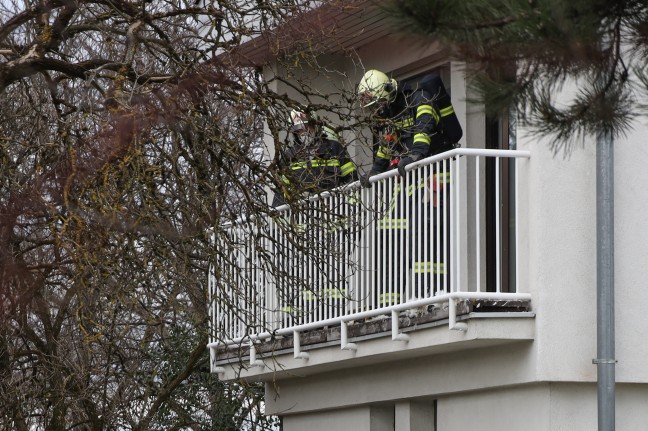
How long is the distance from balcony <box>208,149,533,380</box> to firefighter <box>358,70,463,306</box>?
0.09 ft

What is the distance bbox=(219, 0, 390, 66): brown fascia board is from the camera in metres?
12.2

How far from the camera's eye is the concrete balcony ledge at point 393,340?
12391mm

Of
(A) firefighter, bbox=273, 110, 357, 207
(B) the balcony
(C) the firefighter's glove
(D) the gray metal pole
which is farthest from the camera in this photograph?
(C) the firefighter's glove

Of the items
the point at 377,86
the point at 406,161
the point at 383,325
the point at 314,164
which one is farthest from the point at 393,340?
the point at 377,86

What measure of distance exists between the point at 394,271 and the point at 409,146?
1.10 m

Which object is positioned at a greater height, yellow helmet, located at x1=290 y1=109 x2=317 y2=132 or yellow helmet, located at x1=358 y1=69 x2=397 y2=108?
yellow helmet, located at x1=358 y1=69 x2=397 y2=108

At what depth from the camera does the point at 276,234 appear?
15.5m

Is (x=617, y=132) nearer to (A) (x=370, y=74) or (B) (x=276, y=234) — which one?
(A) (x=370, y=74)

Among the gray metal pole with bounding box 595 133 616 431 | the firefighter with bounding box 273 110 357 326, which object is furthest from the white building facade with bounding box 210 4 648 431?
the firefighter with bounding box 273 110 357 326

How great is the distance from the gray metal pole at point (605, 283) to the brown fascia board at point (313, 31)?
2.10 metres

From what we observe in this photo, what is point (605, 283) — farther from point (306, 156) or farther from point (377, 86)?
point (377, 86)

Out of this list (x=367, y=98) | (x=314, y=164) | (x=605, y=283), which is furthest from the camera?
(x=314, y=164)

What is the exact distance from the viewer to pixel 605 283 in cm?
1230

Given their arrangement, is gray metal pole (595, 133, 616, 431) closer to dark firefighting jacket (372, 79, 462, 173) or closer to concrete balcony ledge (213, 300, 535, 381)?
concrete balcony ledge (213, 300, 535, 381)
